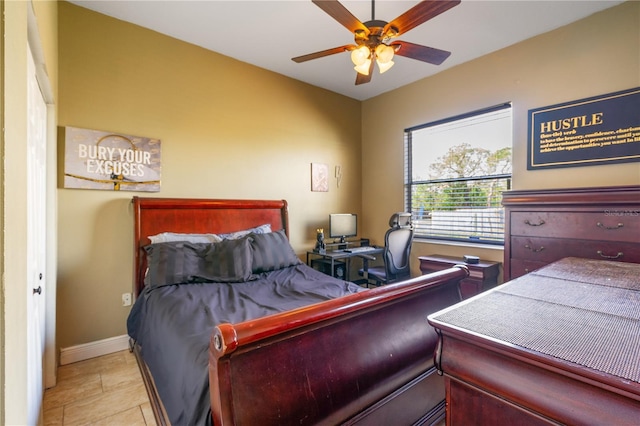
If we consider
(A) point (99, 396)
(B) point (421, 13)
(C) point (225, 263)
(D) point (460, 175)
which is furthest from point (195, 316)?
(D) point (460, 175)

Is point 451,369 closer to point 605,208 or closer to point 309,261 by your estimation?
point 605,208

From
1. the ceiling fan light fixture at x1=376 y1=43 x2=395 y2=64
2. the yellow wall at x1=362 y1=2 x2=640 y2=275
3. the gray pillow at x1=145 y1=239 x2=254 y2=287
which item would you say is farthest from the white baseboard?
the yellow wall at x1=362 y1=2 x2=640 y2=275

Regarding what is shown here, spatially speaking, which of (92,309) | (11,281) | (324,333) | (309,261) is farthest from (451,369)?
(309,261)

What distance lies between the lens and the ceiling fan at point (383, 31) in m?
1.71

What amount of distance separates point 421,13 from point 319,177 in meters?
2.50

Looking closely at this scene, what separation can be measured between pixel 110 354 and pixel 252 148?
2.41 meters

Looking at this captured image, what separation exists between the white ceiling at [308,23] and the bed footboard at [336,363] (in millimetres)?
2283

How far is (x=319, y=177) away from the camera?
409 centimetres

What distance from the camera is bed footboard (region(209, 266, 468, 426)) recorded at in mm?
1029

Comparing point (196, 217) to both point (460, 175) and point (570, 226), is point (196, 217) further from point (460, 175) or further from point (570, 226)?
point (570, 226)

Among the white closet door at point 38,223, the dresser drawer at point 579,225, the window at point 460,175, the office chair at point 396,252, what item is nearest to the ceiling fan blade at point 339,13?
the white closet door at point 38,223

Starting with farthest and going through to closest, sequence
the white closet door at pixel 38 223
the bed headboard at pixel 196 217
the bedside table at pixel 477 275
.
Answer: the bedside table at pixel 477 275 < the bed headboard at pixel 196 217 < the white closet door at pixel 38 223

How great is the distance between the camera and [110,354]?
263cm

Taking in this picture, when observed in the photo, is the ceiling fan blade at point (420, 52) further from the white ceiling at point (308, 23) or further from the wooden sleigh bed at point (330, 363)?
the wooden sleigh bed at point (330, 363)
